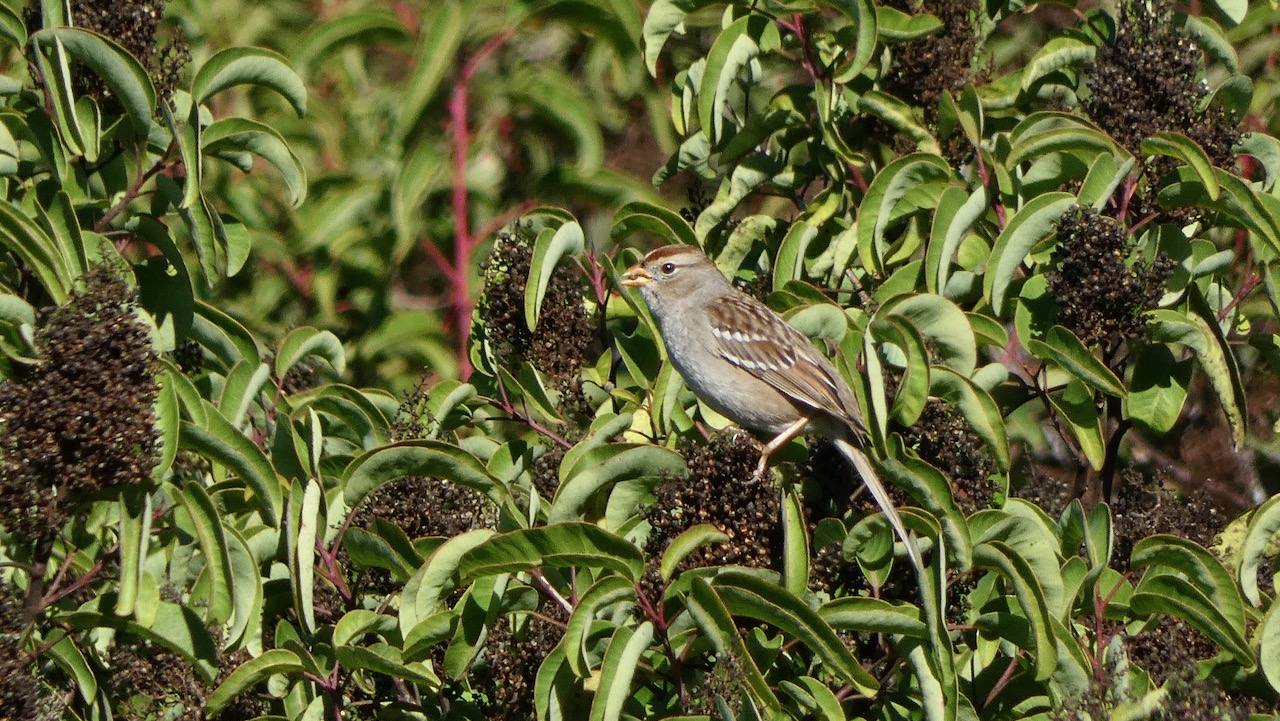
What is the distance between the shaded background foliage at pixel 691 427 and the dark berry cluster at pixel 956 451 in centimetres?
1

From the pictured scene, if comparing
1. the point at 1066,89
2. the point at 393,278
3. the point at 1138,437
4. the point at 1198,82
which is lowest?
the point at 1138,437

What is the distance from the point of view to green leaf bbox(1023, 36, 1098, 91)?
4215mm

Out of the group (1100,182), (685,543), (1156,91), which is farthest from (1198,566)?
(1156,91)

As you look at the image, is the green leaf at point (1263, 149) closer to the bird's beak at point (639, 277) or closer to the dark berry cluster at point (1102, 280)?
the dark berry cluster at point (1102, 280)

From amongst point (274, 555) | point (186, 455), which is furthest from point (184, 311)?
point (274, 555)

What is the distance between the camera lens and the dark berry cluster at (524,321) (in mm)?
4125

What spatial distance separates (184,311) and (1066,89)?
8.82ft

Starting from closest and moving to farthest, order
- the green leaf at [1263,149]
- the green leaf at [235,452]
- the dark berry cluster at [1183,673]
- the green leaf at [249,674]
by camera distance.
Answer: the dark berry cluster at [1183,673], the green leaf at [249,674], the green leaf at [235,452], the green leaf at [1263,149]

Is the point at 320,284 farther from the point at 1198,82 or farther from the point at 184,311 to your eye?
the point at 1198,82

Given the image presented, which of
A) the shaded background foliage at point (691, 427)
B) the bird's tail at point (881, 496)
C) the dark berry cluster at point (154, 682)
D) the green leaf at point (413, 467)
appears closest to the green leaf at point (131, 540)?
the shaded background foliage at point (691, 427)

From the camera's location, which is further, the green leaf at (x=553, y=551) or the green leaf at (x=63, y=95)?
the green leaf at (x=63, y=95)

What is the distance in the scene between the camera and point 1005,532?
3.22 metres

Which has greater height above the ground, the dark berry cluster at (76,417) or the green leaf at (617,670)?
the dark berry cluster at (76,417)

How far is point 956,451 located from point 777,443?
763 millimetres
